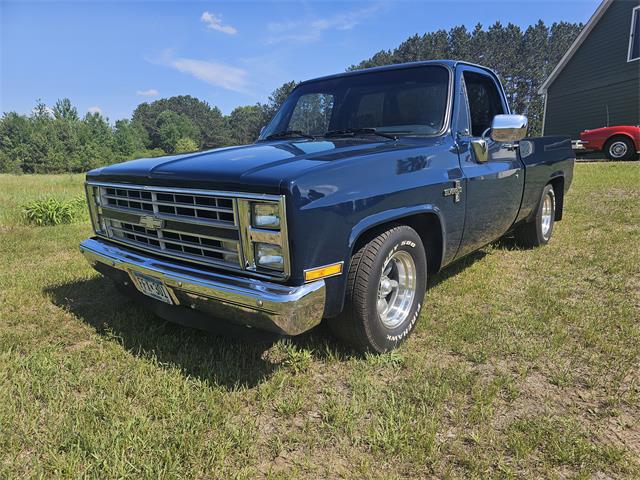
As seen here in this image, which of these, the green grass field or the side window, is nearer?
the green grass field

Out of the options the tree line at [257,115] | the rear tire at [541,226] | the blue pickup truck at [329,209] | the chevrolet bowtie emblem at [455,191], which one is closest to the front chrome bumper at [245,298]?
the blue pickup truck at [329,209]

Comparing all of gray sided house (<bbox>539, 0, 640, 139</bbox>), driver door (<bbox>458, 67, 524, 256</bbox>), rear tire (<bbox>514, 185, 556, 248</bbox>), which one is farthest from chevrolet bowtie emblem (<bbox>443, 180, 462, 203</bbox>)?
gray sided house (<bbox>539, 0, 640, 139</bbox>)

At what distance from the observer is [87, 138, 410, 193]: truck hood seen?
2223 mm

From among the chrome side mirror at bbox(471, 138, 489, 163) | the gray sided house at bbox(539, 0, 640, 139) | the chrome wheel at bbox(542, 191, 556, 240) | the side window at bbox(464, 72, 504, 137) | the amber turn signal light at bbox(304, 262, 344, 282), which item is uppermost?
the gray sided house at bbox(539, 0, 640, 139)

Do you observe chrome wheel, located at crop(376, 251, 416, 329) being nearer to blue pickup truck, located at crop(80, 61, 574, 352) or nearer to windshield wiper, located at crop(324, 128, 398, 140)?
blue pickup truck, located at crop(80, 61, 574, 352)

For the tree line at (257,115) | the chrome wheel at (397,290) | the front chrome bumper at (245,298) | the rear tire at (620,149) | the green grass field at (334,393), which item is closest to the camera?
the green grass field at (334,393)

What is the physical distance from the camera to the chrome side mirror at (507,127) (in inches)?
128

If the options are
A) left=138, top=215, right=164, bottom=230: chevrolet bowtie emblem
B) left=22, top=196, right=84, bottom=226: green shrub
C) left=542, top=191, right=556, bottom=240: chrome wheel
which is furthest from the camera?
left=22, top=196, right=84, bottom=226: green shrub

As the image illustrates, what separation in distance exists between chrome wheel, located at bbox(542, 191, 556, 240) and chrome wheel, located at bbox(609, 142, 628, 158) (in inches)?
450

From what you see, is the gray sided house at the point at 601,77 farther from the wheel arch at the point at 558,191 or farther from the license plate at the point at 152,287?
the license plate at the point at 152,287

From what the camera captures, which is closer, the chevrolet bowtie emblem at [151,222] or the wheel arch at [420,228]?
the wheel arch at [420,228]

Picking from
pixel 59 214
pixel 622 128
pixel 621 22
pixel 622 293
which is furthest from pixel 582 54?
pixel 59 214

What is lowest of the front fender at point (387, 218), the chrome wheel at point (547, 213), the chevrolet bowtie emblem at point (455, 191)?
the chrome wheel at point (547, 213)

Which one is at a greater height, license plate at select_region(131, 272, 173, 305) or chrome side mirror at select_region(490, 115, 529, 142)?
chrome side mirror at select_region(490, 115, 529, 142)
